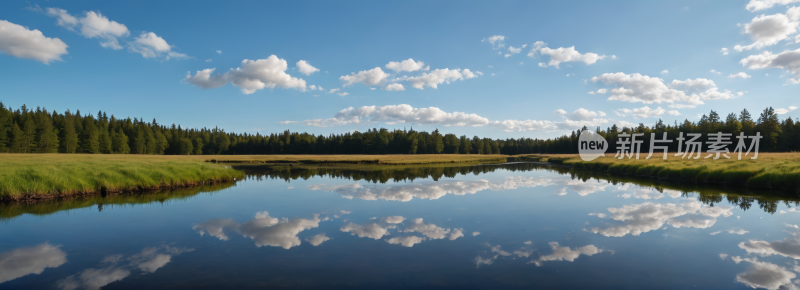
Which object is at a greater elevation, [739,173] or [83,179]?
[739,173]

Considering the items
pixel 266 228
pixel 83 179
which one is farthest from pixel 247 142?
pixel 266 228

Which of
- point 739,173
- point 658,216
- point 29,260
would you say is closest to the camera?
point 29,260

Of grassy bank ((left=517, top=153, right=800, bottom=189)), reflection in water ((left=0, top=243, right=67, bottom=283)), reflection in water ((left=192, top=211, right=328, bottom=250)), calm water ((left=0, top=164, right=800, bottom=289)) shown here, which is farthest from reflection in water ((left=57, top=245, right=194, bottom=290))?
grassy bank ((left=517, top=153, right=800, bottom=189))

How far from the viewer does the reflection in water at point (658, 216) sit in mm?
12492

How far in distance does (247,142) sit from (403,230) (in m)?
159

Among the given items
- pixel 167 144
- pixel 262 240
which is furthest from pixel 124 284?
pixel 167 144

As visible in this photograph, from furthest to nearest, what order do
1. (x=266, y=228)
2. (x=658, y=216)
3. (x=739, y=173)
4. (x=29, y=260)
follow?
(x=739, y=173), (x=658, y=216), (x=266, y=228), (x=29, y=260)

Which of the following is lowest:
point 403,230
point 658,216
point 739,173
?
point 403,230

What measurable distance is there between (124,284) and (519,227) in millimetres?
11767

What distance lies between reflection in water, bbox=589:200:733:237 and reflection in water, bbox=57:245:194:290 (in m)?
13.6

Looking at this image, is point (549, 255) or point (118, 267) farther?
point (549, 255)

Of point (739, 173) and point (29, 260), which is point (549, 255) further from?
point (739, 173)

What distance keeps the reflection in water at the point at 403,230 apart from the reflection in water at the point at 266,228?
1.50m

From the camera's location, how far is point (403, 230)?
12.3 metres
